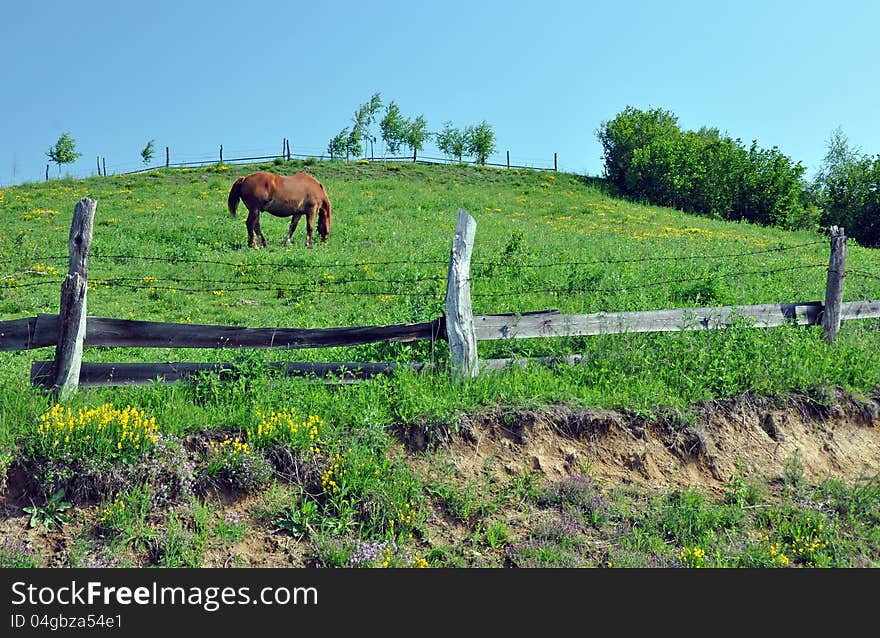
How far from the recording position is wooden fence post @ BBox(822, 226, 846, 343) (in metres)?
9.25

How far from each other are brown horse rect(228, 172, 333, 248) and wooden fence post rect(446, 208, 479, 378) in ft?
47.1

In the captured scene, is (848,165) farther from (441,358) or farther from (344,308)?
(441,358)

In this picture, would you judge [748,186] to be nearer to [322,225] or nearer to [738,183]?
[738,183]

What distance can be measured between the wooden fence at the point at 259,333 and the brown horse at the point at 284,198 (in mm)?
14240

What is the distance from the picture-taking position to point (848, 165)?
4581 centimetres

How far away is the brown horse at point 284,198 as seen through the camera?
71.3 ft

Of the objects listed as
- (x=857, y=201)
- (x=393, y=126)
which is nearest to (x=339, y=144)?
(x=393, y=126)

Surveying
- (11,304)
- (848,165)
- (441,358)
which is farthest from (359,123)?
(441,358)

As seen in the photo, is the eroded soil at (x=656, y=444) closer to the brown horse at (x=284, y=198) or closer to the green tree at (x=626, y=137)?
the brown horse at (x=284, y=198)

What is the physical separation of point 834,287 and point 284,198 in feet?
54.6

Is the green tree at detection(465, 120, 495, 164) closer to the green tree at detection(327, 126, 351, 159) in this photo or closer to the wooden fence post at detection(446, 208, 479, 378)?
the green tree at detection(327, 126, 351, 159)

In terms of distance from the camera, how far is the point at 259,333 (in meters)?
7.39

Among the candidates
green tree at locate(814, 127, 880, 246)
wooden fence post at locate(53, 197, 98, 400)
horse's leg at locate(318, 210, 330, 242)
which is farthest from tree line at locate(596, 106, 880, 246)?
wooden fence post at locate(53, 197, 98, 400)

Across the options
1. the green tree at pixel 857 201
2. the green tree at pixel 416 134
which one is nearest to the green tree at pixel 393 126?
the green tree at pixel 416 134
